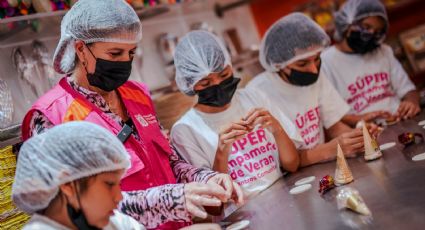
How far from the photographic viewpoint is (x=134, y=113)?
6.15ft

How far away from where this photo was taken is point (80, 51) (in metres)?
1.79

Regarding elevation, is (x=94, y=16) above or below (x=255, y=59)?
above

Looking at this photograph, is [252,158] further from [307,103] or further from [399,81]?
[399,81]

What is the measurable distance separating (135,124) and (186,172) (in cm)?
31

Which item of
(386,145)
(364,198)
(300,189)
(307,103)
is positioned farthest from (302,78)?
(364,198)

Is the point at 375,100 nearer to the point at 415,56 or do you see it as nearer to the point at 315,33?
the point at 315,33

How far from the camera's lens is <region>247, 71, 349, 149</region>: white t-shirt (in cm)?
259

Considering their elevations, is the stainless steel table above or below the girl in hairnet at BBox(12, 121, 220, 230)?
below

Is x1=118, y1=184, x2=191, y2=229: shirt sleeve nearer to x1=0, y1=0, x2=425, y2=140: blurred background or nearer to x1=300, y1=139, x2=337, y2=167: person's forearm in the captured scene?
x1=0, y1=0, x2=425, y2=140: blurred background

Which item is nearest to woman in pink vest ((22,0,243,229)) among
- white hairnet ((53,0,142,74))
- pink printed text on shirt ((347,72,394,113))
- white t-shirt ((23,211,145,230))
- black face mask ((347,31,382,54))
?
white hairnet ((53,0,142,74))

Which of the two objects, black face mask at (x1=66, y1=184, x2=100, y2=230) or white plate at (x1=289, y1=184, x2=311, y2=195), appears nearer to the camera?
black face mask at (x1=66, y1=184, x2=100, y2=230)

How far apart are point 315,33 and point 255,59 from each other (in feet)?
4.18

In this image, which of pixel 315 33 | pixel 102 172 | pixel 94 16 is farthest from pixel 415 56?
pixel 102 172

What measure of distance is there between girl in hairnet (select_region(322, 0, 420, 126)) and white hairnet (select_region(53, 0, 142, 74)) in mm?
1747
